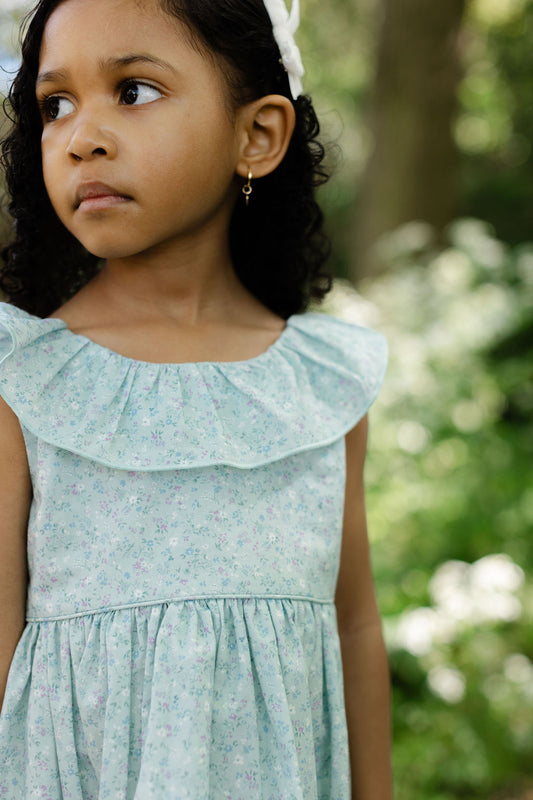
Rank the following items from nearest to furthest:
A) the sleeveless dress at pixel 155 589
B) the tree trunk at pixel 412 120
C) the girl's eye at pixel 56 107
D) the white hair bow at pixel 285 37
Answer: the sleeveless dress at pixel 155 589, the girl's eye at pixel 56 107, the white hair bow at pixel 285 37, the tree trunk at pixel 412 120

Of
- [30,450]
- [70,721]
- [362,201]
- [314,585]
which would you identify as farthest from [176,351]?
[362,201]

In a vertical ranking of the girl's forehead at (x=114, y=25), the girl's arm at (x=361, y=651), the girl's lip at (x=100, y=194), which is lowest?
the girl's arm at (x=361, y=651)

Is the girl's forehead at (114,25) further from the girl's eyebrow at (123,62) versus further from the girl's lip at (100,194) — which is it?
the girl's lip at (100,194)

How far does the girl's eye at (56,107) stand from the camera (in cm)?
133

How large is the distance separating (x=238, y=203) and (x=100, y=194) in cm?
46

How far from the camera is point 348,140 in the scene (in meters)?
9.92

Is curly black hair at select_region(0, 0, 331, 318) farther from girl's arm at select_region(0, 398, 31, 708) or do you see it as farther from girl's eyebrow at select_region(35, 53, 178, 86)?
girl's arm at select_region(0, 398, 31, 708)

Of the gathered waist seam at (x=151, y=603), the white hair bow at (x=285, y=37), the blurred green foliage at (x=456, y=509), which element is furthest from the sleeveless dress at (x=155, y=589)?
the blurred green foliage at (x=456, y=509)

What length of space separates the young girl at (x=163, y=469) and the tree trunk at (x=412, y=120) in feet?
14.0

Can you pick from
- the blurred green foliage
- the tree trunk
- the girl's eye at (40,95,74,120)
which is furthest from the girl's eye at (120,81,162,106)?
the tree trunk

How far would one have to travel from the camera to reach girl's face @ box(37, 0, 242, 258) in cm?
125

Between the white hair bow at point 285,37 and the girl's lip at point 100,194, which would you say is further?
the white hair bow at point 285,37

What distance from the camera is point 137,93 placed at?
4.14 ft

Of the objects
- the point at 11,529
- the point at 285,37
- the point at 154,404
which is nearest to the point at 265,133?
the point at 285,37
